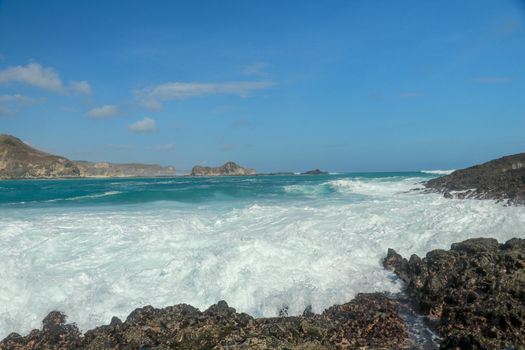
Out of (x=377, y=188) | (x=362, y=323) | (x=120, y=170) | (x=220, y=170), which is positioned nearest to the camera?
(x=362, y=323)

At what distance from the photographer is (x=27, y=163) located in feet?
382

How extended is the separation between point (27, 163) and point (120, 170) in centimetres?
5001

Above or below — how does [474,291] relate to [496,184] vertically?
below

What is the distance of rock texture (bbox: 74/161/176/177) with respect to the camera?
473 ft

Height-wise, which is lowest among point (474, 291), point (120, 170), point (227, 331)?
point (227, 331)

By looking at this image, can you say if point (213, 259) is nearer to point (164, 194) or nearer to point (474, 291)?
point (474, 291)

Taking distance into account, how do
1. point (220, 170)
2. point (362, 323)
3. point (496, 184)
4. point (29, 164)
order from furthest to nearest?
point (220, 170) < point (29, 164) < point (496, 184) < point (362, 323)

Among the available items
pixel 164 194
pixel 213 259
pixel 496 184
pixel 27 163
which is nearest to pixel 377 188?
pixel 496 184

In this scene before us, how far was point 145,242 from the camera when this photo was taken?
11477 mm

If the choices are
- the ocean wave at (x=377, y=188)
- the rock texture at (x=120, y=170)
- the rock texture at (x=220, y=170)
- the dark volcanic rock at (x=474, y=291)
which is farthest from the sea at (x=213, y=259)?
the rock texture at (x=120, y=170)

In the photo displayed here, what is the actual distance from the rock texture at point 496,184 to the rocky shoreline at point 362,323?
33.9 feet

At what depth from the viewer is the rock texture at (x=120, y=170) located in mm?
144125

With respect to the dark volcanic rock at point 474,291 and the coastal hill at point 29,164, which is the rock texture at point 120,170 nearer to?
the coastal hill at point 29,164

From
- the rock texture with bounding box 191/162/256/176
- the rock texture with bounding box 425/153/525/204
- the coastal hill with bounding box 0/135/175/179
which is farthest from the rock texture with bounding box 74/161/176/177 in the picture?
the rock texture with bounding box 425/153/525/204
